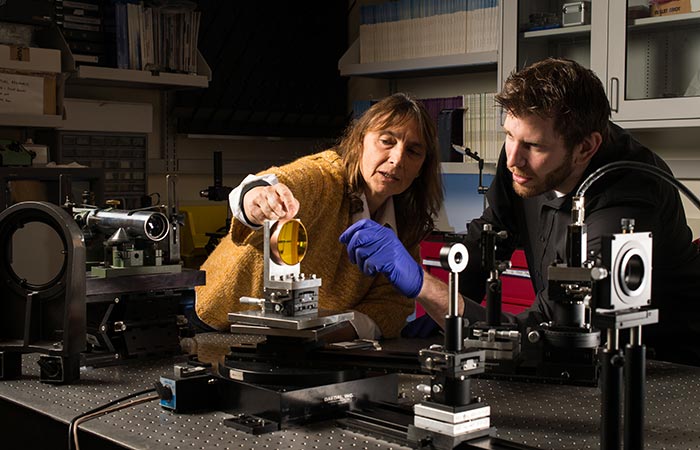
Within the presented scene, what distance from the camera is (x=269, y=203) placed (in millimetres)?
1522

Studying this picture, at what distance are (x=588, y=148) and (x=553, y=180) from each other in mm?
106

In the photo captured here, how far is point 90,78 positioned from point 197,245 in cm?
88

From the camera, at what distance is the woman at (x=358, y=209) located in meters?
1.86

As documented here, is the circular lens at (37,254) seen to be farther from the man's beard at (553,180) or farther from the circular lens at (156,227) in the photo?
the man's beard at (553,180)

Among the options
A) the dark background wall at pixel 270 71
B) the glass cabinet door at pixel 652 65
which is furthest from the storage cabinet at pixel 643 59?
the dark background wall at pixel 270 71

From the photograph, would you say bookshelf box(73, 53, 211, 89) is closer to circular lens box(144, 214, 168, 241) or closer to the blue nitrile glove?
circular lens box(144, 214, 168, 241)

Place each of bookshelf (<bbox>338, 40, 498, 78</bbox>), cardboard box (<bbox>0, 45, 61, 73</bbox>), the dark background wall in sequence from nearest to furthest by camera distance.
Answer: cardboard box (<bbox>0, 45, 61, 73</bbox>)
bookshelf (<bbox>338, 40, 498, 78</bbox>)
the dark background wall

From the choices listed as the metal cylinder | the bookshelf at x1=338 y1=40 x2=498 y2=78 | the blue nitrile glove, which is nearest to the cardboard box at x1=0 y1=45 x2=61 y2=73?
the bookshelf at x1=338 y1=40 x2=498 y2=78

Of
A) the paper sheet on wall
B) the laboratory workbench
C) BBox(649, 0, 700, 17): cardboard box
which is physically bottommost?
the laboratory workbench

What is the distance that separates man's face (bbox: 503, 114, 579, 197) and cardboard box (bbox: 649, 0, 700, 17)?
146 cm

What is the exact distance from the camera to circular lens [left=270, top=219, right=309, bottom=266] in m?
1.27

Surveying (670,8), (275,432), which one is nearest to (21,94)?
(275,432)

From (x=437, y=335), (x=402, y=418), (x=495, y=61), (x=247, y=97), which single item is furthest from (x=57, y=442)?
(x=247, y=97)

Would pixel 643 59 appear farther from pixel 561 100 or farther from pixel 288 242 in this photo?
pixel 288 242
